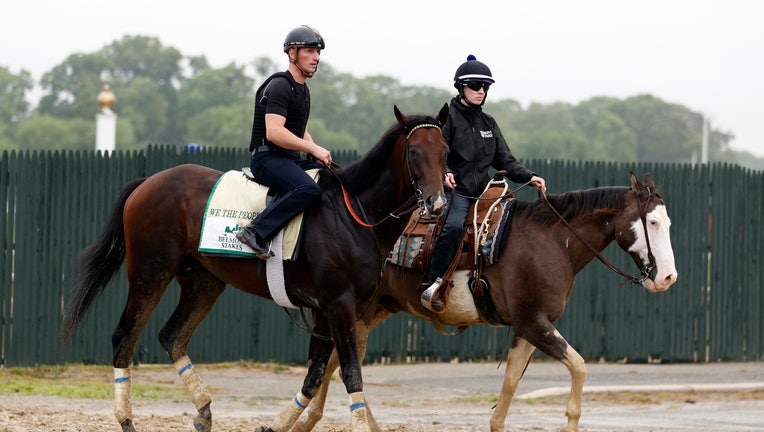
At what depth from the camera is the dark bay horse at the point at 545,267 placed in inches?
352

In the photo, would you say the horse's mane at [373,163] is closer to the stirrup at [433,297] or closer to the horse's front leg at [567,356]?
the stirrup at [433,297]

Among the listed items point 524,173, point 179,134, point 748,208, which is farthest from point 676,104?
point 524,173

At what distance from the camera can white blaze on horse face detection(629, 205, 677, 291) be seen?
8.95 metres

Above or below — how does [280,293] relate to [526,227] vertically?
below

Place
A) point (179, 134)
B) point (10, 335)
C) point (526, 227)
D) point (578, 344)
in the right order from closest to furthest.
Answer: point (526, 227), point (10, 335), point (578, 344), point (179, 134)

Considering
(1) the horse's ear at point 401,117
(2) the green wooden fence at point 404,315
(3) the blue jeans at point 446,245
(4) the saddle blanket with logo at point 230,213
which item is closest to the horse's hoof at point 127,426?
(4) the saddle blanket with logo at point 230,213

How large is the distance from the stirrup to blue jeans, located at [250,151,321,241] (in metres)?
1.43

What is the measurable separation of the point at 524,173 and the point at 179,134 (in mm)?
99129

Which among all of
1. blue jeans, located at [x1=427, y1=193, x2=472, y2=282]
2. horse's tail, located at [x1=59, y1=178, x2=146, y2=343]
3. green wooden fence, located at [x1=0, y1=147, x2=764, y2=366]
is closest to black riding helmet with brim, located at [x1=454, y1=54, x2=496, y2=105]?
Answer: blue jeans, located at [x1=427, y1=193, x2=472, y2=282]

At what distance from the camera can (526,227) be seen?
9305 millimetres

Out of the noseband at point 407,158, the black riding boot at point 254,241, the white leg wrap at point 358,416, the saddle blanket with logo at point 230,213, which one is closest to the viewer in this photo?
the noseband at point 407,158

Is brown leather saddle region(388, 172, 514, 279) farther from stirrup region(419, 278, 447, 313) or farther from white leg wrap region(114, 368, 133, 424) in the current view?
white leg wrap region(114, 368, 133, 424)

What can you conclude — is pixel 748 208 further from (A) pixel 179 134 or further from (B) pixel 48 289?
(A) pixel 179 134

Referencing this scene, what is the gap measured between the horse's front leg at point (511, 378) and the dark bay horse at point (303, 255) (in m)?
1.41
